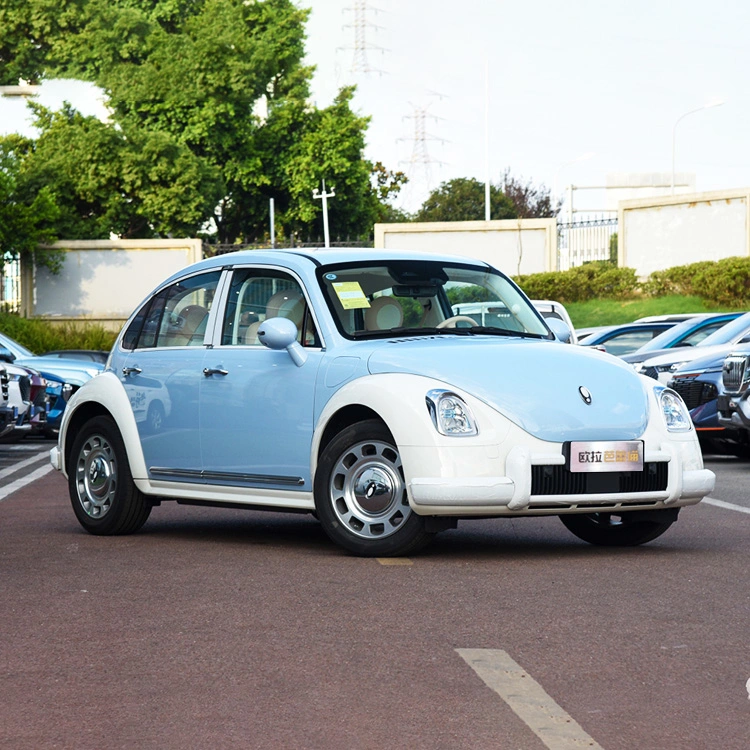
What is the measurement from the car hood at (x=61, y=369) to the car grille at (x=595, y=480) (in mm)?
14730

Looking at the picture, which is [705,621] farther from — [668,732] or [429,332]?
[429,332]

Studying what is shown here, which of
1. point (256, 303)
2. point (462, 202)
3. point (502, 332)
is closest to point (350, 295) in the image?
point (256, 303)

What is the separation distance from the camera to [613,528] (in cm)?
936

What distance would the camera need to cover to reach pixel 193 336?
999 centimetres

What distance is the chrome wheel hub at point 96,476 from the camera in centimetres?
1020

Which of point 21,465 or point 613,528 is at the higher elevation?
point 613,528

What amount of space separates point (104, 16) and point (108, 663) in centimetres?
6408

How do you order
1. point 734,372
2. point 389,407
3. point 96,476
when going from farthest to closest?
point 734,372 → point 96,476 → point 389,407

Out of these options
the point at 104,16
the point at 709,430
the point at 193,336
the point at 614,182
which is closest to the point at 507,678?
the point at 193,336

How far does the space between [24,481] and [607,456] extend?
7.99 m

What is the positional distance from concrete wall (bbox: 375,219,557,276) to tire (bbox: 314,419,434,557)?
37529mm

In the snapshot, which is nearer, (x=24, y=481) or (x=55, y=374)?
(x=24, y=481)

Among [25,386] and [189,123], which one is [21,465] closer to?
[25,386]

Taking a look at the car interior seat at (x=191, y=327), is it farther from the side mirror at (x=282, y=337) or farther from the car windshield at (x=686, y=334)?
the car windshield at (x=686, y=334)
